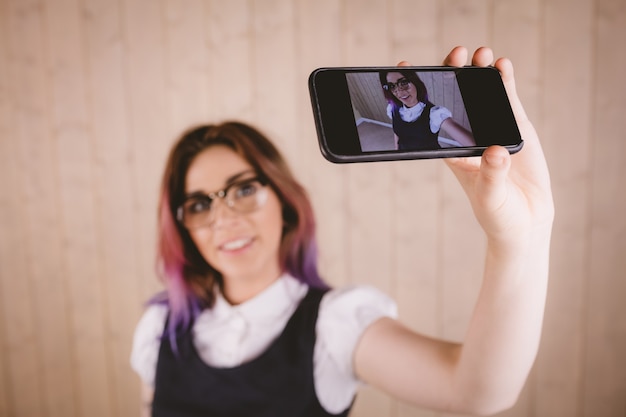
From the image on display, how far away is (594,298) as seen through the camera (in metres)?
1.27

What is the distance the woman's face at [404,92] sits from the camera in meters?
0.57

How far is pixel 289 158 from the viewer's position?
4.46 feet

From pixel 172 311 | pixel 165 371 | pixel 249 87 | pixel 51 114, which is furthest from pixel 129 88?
pixel 165 371

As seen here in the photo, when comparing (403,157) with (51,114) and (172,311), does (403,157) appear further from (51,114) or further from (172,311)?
(51,114)

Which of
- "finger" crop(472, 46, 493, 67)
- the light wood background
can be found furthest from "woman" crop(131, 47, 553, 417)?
the light wood background

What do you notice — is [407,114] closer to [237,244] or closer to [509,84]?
[509,84]

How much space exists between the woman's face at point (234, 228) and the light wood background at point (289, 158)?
283 mm

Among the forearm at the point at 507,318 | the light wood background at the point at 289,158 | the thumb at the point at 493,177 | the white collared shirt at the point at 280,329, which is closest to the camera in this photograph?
the thumb at the point at 493,177

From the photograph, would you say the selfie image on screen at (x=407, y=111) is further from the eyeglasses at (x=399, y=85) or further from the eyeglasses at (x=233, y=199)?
the eyeglasses at (x=233, y=199)

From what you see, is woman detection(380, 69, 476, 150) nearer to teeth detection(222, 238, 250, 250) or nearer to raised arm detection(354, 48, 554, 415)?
raised arm detection(354, 48, 554, 415)

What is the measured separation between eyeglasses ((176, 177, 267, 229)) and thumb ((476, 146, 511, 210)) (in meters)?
0.65

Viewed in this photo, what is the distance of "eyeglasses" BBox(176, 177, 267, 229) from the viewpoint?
1.08 m

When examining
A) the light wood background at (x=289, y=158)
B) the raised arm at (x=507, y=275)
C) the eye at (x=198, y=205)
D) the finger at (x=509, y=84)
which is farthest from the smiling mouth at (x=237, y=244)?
the finger at (x=509, y=84)

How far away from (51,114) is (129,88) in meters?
0.34
